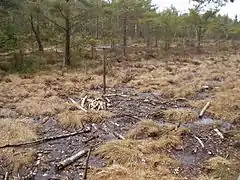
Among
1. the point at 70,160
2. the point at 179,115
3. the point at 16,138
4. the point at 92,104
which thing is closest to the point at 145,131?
the point at 179,115

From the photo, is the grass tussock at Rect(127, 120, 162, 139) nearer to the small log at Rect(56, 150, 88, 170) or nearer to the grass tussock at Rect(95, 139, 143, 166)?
the grass tussock at Rect(95, 139, 143, 166)

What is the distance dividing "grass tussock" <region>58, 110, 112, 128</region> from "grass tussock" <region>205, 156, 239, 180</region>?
3358mm

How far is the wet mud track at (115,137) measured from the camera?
5.85 meters

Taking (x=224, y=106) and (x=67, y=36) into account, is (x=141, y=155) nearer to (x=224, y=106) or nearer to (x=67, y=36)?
(x=224, y=106)

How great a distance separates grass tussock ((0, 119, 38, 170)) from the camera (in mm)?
6039

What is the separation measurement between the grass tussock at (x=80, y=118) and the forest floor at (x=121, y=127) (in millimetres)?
25

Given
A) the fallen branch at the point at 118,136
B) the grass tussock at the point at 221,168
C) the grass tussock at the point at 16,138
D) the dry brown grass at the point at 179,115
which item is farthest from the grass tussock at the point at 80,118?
the grass tussock at the point at 221,168

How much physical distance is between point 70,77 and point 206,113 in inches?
275

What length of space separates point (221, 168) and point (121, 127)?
9.93 feet

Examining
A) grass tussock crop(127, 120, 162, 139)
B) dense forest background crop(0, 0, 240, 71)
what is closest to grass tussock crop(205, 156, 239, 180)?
grass tussock crop(127, 120, 162, 139)

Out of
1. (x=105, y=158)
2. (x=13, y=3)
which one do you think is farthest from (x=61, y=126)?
(x=13, y=3)

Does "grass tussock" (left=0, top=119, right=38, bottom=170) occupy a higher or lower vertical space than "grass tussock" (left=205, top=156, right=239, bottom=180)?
higher

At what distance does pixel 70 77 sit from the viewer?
1465cm

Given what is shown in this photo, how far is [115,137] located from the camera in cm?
754
